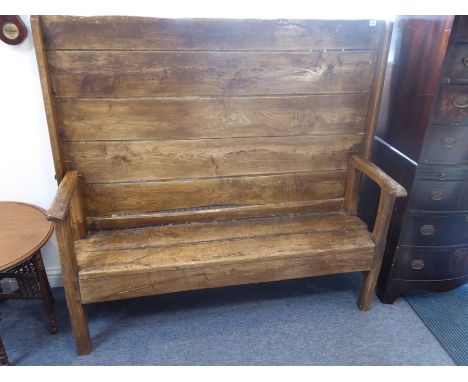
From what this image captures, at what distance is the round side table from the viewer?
1330mm

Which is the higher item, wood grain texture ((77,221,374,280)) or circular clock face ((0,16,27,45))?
circular clock face ((0,16,27,45))

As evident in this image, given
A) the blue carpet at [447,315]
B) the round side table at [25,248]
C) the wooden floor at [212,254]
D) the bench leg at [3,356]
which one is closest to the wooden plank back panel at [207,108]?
the wooden floor at [212,254]

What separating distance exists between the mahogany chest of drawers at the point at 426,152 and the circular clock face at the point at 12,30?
147cm

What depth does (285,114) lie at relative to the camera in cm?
157

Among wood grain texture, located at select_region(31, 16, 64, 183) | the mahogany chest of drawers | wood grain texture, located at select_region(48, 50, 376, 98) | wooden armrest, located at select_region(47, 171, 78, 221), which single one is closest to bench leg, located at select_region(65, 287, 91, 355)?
wooden armrest, located at select_region(47, 171, 78, 221)

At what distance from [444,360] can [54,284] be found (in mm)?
1751

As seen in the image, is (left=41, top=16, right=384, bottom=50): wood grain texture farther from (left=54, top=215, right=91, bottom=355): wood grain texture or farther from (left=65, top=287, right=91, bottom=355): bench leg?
(left=65, top=287, right=91, bottom=355): bench leg

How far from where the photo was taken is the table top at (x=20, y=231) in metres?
1.29

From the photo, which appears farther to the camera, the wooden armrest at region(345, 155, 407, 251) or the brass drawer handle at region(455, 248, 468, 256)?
the brass drawer handle at region(455, 248, 468, 256)

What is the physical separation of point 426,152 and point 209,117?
0.86 metres

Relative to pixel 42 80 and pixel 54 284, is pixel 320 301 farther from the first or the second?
pixel 42 80

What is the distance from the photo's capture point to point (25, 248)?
52.2 inches

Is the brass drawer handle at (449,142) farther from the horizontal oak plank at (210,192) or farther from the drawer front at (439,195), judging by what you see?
the horizontal oak plank at (210,192)

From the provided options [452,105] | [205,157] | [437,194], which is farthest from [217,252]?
[452,105]
